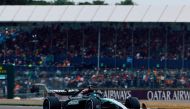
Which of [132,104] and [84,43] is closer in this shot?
[132,104]

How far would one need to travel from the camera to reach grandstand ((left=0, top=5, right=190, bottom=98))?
43781mm

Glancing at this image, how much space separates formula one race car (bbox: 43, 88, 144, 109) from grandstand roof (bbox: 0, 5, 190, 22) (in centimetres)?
2371

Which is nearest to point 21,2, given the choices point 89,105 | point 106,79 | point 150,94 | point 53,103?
point 106,79

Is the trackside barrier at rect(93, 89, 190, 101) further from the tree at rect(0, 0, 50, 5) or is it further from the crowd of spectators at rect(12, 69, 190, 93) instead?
the tree at rect(0, 0, 50, 5)

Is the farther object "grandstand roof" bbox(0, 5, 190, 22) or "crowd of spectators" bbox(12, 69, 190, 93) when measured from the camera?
"grandstand roof" bbox(0, 5, 190, 22)

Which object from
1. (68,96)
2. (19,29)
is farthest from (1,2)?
(68,96)

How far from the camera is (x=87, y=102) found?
22.3 m

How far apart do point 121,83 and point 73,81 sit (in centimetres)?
265

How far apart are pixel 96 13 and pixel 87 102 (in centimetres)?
2659

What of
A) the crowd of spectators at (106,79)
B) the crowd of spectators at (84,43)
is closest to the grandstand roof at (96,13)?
the crowd of spectators at (84,43)

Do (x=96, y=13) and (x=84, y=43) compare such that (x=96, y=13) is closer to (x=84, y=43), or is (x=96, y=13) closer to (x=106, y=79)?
(x=84, y=43)

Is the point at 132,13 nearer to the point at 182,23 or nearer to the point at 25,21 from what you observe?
the point at 182,23

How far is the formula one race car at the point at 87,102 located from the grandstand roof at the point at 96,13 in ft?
77.8

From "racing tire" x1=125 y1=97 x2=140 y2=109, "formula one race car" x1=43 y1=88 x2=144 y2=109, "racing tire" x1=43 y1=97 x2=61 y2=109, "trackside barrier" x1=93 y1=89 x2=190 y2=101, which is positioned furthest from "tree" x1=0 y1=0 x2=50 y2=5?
"racing tire" x1=125 y1=97 x2=140 y2=109
